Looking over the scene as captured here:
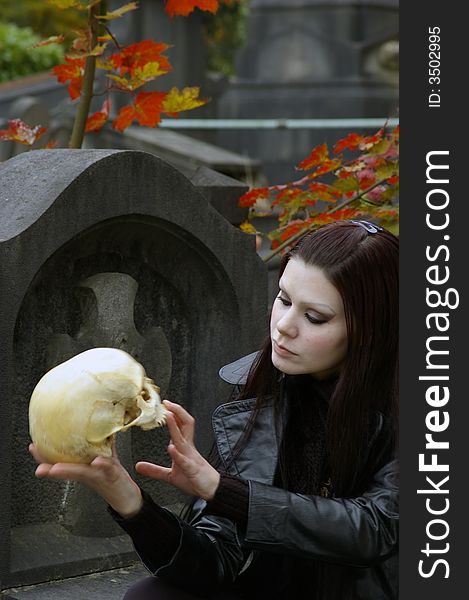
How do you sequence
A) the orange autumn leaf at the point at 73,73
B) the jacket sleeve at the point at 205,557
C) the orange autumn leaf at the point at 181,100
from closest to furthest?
the jacket sleeve at the point at 205,557
the orange autumn leaf at the point at 181,100
the orange autumn leaf at the point at 73,73

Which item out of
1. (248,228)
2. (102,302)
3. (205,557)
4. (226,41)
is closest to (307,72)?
(248,228)

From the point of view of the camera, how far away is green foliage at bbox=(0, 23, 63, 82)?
16938mm

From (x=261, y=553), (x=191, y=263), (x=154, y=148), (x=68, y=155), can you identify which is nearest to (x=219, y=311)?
(x=191, y=263)

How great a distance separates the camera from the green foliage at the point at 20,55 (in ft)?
55.6

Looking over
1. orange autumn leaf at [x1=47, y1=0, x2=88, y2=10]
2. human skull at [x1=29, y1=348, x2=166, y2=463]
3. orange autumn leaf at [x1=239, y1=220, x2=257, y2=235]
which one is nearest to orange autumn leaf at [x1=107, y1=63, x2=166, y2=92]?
orange autumn leaf at [x1=47, y1=0, x2=88, y2=10]

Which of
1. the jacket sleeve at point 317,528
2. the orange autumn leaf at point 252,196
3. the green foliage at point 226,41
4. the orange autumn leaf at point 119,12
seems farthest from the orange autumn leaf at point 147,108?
the green foliage at point 226,41

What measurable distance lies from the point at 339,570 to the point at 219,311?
64.8 inches

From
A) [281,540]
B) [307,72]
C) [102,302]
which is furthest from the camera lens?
[307,72]

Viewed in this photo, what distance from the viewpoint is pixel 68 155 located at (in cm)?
383

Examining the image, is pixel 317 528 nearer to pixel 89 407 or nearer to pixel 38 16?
pixel 89 407

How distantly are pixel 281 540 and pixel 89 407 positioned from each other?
Answer: 1.53 feet

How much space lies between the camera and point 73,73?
4.83 meters

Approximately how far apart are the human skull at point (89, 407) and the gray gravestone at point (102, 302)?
955mm

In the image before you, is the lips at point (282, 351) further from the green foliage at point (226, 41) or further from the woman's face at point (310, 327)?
the green foliage at point (226, 41)
